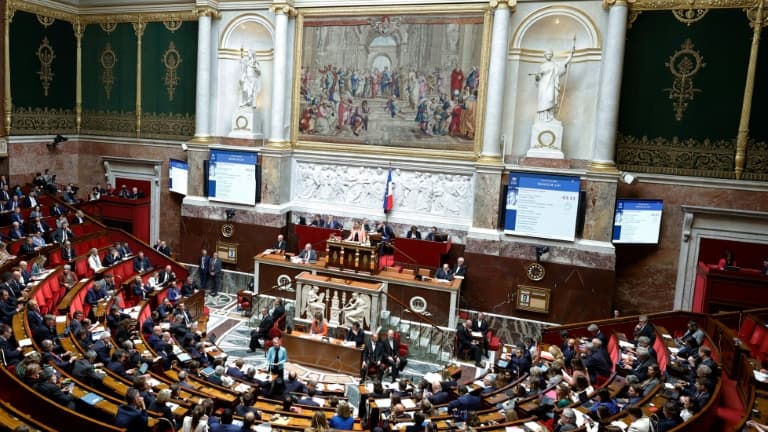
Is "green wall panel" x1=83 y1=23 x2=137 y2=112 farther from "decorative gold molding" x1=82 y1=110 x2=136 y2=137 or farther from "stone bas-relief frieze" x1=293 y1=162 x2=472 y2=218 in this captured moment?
"stone bas-relief frieze" x1=293 y1=162 x2=472 y2=218

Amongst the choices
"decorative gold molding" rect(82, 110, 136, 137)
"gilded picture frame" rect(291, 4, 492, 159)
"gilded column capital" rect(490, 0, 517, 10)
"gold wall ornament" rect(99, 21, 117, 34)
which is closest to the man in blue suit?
"gilded picture frame" rect(291, 4, 492, 159)

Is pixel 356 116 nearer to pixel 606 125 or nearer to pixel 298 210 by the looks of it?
pixel 298 210

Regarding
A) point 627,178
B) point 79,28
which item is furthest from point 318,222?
point 79,28

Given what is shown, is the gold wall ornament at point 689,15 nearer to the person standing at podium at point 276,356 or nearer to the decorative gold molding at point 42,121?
the person standing at podium at point 276,356

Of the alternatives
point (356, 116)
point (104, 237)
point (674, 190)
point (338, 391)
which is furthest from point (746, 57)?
point (104, 237)

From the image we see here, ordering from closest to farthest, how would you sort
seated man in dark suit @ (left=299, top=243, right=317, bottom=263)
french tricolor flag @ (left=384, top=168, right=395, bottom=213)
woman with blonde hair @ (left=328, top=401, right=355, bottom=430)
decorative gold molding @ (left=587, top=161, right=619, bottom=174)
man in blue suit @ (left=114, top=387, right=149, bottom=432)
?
man in blue suit @ (left=114, top=387, right=149, bottom=432) → woman with blonde hair @ (left=328, top=401, right=355, bottom=430) → decorative gold molding @ (left=587, top=161, right=619, bottom=174) → seated man in dark suit @ (left=299, top=243, right=317, bottom=263) → french tricolor flag @ (left=384, top=168, right=395, bottom=213)

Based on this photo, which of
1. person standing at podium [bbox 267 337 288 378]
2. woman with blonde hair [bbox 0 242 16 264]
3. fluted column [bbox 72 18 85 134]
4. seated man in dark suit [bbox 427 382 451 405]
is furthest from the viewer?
fluted column [bbox 72 18 85 134]

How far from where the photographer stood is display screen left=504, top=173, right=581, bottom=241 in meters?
16.4

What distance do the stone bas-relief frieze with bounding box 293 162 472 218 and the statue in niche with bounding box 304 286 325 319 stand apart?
14.8 feet

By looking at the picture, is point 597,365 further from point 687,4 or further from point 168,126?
point 168,126

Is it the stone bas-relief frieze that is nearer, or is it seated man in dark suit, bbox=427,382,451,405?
seated man in dark suit, bbox=427,382,451,405

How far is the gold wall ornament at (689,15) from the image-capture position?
15992 mm

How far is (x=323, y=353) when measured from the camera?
1413 cm

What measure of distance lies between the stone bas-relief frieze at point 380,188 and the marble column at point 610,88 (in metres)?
4.09
